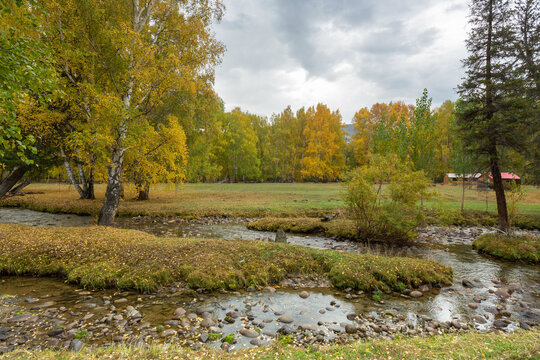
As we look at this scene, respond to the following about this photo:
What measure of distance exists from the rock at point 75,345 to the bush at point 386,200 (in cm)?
1326

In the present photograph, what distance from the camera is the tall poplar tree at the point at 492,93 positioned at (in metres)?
15.5

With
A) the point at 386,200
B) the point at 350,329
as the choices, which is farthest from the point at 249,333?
the point at 386,200

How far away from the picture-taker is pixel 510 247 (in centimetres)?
1344

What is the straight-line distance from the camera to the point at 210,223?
20500 millimetres

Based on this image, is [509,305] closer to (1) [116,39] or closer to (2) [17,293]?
(2) [17,293]

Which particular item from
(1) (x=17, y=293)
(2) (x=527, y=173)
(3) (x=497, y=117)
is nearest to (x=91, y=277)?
(1) (x=17, y=293)

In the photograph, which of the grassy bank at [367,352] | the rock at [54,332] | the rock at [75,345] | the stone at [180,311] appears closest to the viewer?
the grassy bank at [367,352]

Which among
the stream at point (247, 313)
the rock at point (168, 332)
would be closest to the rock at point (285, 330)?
the stream at point (247, 313)

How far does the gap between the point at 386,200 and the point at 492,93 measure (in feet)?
32.0

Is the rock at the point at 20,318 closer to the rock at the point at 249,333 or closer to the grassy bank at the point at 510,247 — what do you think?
the rock at the point at 249,333

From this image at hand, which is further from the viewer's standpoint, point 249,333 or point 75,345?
point 249,333

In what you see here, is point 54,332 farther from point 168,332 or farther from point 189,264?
point 189,264

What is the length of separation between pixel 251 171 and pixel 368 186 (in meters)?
57.5

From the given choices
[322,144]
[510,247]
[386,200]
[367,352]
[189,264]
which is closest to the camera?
[367,352]
